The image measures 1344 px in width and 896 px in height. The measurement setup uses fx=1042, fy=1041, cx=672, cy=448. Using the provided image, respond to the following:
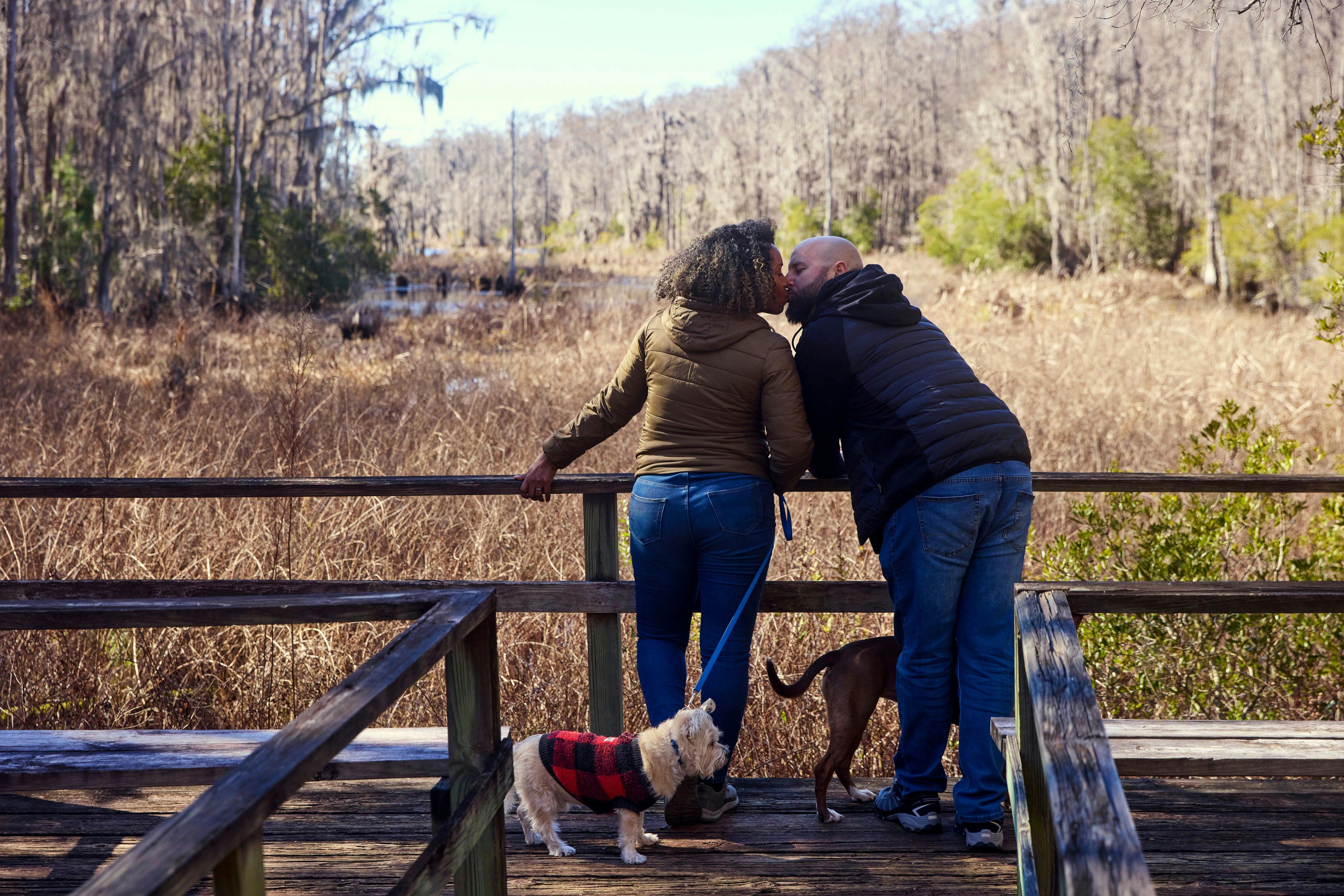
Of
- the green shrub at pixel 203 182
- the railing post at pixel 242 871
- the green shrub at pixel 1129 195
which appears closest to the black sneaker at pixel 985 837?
the railing post at pixel 242 871

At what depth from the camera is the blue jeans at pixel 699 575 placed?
2.91 meters

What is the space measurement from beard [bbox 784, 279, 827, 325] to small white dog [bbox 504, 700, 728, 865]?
3.89 ft

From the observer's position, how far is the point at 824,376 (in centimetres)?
298

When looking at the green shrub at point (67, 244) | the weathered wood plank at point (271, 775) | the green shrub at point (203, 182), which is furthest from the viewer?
the green shrub at point (203, 182)

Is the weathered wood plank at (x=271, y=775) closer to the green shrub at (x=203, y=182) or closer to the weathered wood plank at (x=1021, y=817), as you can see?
the weathered wood plank at (x=1021, y=817)

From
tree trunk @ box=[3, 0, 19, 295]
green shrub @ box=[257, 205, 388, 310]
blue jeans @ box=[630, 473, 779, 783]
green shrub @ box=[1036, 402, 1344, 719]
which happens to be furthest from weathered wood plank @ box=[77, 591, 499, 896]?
green shrub @ box=[257, 205, 388, 310]

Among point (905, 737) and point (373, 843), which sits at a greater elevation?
point (905, 737)

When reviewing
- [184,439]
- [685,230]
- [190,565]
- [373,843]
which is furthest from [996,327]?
[685,230]

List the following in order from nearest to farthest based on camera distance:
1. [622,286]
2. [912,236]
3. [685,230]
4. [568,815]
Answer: [568,815]
[622,286]
[912,236]
[685,230]

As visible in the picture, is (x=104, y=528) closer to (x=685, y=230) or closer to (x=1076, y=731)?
(x=1076, y=731)

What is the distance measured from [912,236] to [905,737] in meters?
58.6

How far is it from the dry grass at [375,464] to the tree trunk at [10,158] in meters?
4.16

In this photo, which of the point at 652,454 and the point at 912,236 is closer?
the point at 652,454

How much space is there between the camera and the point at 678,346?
115 inches
